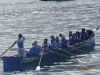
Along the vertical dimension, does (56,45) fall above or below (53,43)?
below

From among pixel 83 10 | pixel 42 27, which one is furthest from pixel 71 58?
pixel 83 10

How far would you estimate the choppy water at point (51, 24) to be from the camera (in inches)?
1386

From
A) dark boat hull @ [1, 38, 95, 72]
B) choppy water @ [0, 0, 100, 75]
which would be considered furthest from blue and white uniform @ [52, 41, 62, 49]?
choppy water @ [0, 0, 100, 75]


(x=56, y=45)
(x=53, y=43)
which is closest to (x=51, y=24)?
(x=53, y=43)

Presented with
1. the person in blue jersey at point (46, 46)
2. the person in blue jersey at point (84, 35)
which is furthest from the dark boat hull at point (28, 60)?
the person in blue jersey at point (84, 35)

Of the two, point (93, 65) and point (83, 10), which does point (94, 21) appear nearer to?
point (83, 10)

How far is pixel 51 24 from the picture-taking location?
6694 cm

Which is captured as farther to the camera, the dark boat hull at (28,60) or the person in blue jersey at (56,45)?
the person in blue jersey at (56,45)

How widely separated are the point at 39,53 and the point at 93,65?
517 cm

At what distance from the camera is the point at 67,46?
38.4 metres

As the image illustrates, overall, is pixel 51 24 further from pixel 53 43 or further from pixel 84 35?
pixel 53 43

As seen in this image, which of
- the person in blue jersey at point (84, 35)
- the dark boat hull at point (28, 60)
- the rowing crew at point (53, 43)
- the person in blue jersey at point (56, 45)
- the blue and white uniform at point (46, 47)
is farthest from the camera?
the person in blue jersey at point (84, 35)

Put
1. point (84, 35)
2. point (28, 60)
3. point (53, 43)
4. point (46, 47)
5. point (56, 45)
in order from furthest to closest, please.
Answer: point (84, 35) < point (53, 43) < point (56, 45) < point (46, 47) < point (28, 60)

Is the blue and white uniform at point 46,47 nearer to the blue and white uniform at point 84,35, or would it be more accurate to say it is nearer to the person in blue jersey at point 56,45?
the person in blue jersey at point 56,45
